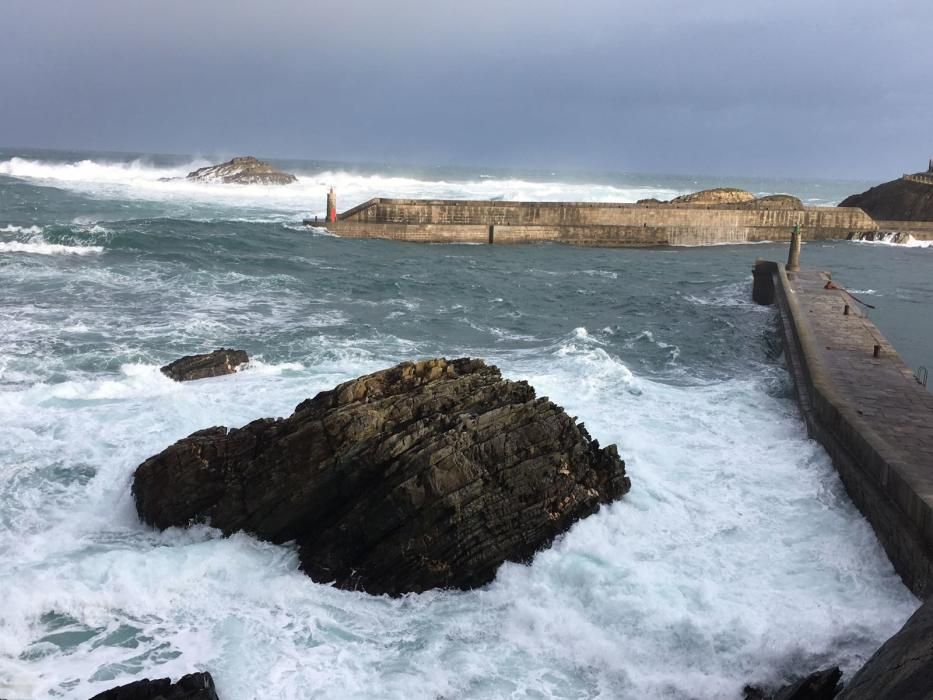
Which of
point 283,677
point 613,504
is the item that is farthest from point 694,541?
point 283,677

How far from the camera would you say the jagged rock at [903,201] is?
42.0 m

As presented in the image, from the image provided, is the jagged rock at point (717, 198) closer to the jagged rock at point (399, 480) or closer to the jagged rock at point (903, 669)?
the jagged rock at point (399, 480)

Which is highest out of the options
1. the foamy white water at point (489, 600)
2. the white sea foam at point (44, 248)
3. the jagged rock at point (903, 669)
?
the white sea foam at point (44, 248)

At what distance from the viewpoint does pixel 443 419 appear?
7461 mm

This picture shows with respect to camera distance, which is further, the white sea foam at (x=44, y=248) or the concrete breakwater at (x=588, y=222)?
the concrete breakwater at (x=588, y=222)

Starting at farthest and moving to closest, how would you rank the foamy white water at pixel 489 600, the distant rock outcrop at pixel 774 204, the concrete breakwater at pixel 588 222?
the distant rock outcrop at pixel 774 204 < the concrete breakwater at pixel 588 222 < the foamy white water at pixel 489 600

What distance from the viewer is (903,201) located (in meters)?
43.4

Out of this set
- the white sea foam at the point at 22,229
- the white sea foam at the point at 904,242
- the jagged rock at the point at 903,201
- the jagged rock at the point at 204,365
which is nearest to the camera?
the jagged rock at the point at 204,365

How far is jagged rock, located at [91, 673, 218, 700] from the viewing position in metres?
4.89

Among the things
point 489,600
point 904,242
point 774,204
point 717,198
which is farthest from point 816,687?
point 717,198

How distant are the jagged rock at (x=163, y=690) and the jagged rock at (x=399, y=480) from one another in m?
1.79

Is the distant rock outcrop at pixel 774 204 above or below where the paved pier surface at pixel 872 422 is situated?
above

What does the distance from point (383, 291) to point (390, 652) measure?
51.8 ft

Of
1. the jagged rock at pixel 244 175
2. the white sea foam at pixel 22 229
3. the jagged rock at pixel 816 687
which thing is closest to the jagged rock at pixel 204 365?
the jagged rock at pixel 816 687
